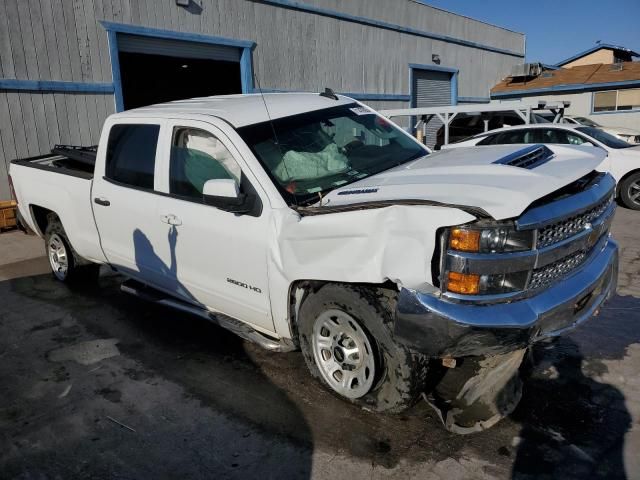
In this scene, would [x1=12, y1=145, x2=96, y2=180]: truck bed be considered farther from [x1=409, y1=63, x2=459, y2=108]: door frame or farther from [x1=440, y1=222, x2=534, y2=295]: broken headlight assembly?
[x1=409, y1=63, x2=459, y2=108]: door frame

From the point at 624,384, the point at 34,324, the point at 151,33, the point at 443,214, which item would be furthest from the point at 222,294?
the point at 151,33

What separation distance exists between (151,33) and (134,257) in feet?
27.0

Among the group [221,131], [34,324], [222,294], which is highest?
[221,131]

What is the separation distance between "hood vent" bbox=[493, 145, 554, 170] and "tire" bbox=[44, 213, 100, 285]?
4.62m

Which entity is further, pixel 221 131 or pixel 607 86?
pixel 607 86

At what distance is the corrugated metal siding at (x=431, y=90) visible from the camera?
20342mm

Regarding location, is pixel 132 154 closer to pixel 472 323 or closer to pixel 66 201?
pixel 66 201

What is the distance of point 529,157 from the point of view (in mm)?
3346

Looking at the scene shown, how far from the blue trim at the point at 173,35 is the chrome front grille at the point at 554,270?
10278 mm

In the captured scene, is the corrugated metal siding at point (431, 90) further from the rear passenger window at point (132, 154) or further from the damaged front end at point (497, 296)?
the damaged front end at point (497, 296)

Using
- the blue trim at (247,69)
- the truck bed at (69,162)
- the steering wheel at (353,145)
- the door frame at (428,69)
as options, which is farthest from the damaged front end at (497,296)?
the door frame at (428,69)

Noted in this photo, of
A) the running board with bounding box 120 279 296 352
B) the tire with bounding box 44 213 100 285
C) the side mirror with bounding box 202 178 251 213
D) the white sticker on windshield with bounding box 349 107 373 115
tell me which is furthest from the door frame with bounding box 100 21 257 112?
the side mirror with bounding box 202 178 251 213

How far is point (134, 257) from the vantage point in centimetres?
460

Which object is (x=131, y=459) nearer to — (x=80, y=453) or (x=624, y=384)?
(x=80, y=453)
